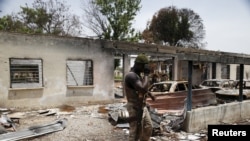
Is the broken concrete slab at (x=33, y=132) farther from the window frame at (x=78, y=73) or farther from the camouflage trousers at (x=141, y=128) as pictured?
the window frame at (x=78, y=73)

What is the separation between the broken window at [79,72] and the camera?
11320 millimetres

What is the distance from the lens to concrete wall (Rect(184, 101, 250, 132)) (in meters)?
6.53

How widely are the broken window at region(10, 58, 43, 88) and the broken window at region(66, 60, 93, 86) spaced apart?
1.41m

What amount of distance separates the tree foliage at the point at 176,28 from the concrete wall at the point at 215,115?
29.6m

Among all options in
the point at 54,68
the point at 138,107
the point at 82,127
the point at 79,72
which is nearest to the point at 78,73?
the point at 79,72

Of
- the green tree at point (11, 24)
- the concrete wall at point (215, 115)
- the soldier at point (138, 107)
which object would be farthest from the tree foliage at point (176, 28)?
the soldier at point (138, 107)

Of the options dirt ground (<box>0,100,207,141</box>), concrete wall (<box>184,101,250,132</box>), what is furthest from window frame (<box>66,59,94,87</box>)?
concrete wall (<box>184,101,250,132</box>)

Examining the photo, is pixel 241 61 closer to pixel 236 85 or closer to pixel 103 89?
pixel 236 85

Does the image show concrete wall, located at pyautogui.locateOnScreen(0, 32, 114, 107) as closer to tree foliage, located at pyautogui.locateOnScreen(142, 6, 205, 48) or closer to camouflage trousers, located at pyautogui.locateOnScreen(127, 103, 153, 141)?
camouflage trousers, located at pyautogui.locateOnScreen(127, 103, 153, 141)

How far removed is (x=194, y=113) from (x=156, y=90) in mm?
3697

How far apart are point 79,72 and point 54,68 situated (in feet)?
4.37

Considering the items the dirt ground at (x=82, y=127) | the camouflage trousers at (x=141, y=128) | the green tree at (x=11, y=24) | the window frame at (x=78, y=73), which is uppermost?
the green tree at (x=11, y=24)

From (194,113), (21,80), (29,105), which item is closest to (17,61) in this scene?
(21,80)

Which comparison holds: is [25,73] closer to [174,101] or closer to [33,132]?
[33,132]
